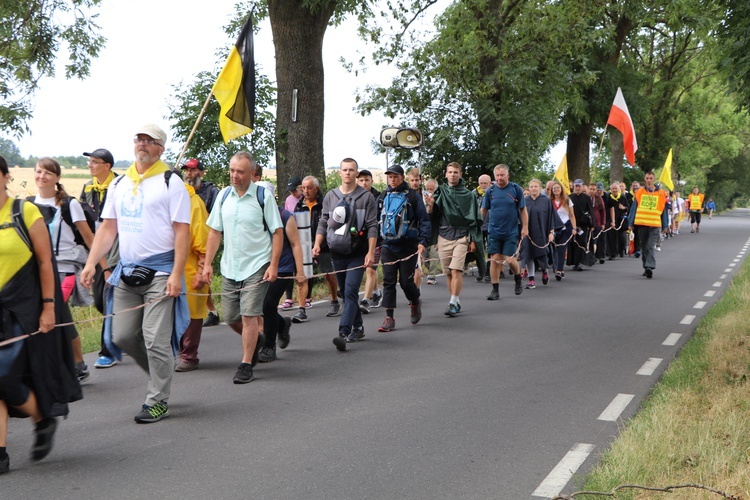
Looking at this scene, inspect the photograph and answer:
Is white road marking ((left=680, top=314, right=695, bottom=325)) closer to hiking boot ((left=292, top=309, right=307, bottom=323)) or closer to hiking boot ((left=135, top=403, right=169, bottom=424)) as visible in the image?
hiking boot ((left=292, top=309, right=307, bottom=323))

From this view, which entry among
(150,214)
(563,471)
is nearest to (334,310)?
(150,214)

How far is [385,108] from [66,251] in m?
13.5

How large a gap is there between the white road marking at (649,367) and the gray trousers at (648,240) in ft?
26.5

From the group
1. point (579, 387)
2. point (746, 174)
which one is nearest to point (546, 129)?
point (579, 387)

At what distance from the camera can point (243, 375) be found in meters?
7.11

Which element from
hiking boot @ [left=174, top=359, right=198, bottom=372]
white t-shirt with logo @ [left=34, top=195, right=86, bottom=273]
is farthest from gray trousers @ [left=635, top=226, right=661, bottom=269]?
white t-shirt with logo @ [left=34, top=195, right=86, bottom=273]

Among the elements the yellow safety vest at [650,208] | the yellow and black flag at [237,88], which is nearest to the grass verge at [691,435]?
the yellow and black flag at [237,88]

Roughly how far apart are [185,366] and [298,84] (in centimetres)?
776

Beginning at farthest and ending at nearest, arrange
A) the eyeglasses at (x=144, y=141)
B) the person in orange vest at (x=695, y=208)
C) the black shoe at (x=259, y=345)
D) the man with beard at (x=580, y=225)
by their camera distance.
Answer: the person in orange vest at (x=695, y=208)
the man with beard at (x=580, y=225)
the black shoe at (x=259, y=345)
the eyeglasses at (x=144, y=141)

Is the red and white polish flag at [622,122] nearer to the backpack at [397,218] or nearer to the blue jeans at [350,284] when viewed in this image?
the backpack at [397,218]

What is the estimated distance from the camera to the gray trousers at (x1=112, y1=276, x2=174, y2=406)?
5.82 meters

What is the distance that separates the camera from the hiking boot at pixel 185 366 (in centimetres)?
762

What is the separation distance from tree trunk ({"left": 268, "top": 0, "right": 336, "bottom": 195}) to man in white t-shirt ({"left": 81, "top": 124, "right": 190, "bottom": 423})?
28.3 feet

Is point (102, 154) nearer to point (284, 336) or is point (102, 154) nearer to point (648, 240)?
point (284, 336)
